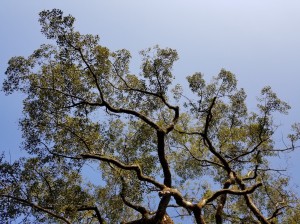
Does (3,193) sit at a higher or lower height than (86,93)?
lower

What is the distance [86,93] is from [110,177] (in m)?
4.42

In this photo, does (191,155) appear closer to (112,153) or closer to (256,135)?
(256,135)

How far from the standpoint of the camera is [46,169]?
47.7ft

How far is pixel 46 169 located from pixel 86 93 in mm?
3497

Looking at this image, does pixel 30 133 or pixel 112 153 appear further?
pixel 112 153

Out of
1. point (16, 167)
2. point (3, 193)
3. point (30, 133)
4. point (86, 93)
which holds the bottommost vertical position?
point (3, 193)

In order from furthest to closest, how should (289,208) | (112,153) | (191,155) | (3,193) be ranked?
1. (191,155)
2. (289,208)
3. (112,153)
4. (3,193)

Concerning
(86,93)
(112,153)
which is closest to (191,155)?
→ (112,153)

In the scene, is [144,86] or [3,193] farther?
[144,86]

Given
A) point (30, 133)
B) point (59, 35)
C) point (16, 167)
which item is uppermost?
point (59, 35)

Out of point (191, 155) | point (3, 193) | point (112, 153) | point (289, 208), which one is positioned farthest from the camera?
point (191, 155)

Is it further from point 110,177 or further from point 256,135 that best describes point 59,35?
point 256,135

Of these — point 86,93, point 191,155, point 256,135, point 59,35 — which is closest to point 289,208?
point 256,135

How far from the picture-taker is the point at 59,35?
14.0m
